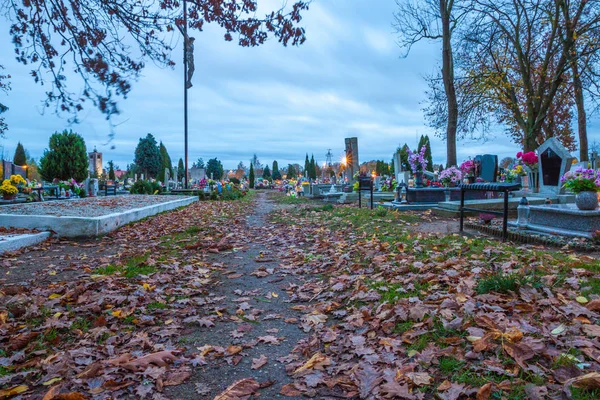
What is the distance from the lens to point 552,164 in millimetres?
13281

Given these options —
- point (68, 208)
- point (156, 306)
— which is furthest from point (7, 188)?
point (156, 306)

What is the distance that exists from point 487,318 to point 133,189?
80.2 feet

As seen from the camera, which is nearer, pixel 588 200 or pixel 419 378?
pixel 419 378

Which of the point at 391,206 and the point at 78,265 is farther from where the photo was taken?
the point at 391,206

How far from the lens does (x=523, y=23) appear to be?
16.7 meters

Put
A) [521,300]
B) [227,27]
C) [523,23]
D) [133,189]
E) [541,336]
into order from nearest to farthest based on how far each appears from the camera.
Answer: [541,336] < [521,300] < [227,27] < [523,23] < [133,189]

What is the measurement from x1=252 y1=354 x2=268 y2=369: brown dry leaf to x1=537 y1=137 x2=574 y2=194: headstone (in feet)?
46.5

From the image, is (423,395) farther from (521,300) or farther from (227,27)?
(227,27)

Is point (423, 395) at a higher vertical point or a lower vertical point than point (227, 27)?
lower

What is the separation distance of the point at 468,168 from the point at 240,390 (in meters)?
14.6

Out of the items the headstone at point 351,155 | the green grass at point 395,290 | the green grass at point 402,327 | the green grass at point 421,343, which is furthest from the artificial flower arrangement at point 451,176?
the green grass at point 421,343

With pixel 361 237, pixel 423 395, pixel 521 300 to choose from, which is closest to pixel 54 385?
pixel 423 395

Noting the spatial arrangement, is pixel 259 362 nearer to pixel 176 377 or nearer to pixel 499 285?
pixel 176 377

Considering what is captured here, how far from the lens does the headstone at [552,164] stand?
1297cm
